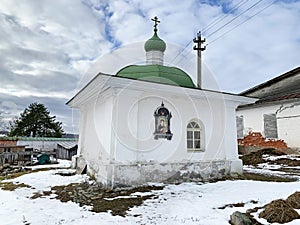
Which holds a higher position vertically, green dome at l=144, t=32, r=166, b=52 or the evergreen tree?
green dome at l=144, t=32, r=166, b=52

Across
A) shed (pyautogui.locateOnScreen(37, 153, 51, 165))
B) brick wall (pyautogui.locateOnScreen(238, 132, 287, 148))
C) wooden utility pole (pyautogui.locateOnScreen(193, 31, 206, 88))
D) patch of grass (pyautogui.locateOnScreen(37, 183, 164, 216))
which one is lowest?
patch of grass (pyautogui.locateOnScreen(37, 183, 164, 216))

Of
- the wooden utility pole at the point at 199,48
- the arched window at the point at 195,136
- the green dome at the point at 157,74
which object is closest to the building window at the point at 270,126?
the wooden utility pole at the point at 199,48

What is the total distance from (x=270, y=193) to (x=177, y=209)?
228cm

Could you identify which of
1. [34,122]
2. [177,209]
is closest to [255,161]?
[177,209]

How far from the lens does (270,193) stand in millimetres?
5141

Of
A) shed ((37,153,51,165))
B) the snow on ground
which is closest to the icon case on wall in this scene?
the snow on ground

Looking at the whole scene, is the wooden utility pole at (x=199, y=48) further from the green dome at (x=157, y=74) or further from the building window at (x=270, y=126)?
the green dome at (x=157, y=74)

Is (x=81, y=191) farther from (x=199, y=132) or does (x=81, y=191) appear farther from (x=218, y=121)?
(x=218, y=121)

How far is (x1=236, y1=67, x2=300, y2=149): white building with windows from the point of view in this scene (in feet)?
43.7

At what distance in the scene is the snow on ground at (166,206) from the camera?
378 centimetres

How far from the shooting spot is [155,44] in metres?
9.82

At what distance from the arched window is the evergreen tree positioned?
2275 centimetres

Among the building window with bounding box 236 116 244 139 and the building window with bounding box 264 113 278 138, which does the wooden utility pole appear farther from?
the building window with bounding box 264 113 278 138

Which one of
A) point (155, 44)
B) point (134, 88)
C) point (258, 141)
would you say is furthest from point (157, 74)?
point (258, 141)
